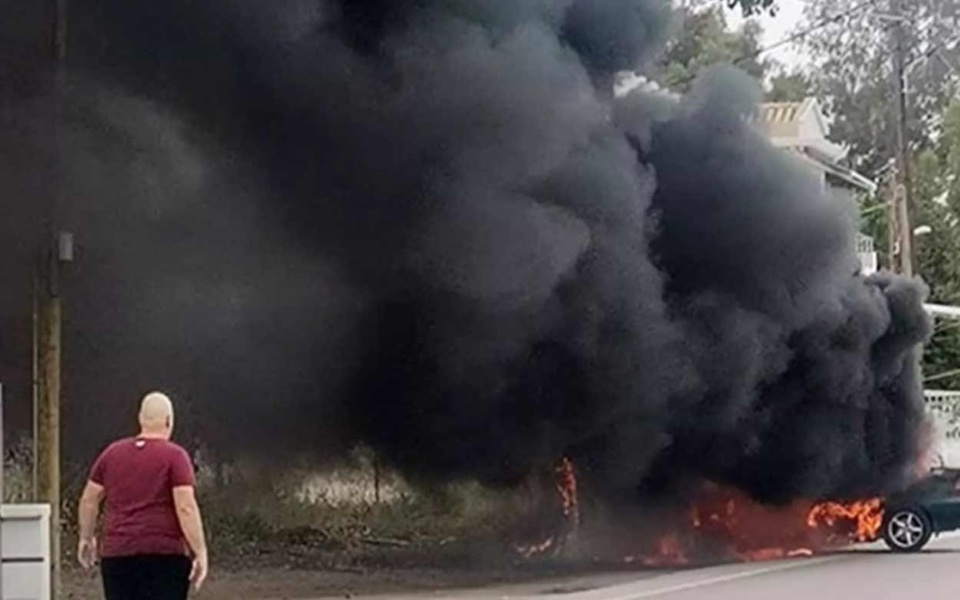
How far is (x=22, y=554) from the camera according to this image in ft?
34.9

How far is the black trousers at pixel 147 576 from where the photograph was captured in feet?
29.5

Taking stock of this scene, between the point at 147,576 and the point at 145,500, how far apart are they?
1.19 feet

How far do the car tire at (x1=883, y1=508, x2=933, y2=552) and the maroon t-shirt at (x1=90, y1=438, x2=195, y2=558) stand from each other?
15523 mm

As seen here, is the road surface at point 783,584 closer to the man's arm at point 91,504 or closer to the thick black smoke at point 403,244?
the thick black smoke at point 403,244

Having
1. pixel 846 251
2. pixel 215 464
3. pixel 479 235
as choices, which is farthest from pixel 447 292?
pixel 846 251

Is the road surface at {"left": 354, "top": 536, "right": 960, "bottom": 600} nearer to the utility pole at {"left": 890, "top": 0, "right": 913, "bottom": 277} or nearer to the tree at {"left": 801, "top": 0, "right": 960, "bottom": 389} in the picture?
the utility pole at {"left": 890, "top": 0, "right": 913, "bottom": 277}

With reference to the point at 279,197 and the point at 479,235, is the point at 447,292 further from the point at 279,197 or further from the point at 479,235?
the point at 279,197

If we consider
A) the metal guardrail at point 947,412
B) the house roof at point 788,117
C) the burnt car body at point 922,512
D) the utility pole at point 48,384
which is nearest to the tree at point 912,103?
the house roof at point 788,117

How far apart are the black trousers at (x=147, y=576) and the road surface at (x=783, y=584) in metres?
8.41

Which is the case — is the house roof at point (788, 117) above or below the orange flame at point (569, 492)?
above

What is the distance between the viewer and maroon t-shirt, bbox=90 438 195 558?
896cm

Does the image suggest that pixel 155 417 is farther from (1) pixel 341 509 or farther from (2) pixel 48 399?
(1) pixel 341 509

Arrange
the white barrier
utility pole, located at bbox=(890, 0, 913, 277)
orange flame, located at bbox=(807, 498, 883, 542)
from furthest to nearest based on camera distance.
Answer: utility pole, located at bbox=(890, 0, 913, 277) → orange flame, located at bbox=(807, 498, 883, 542) → the white barrier

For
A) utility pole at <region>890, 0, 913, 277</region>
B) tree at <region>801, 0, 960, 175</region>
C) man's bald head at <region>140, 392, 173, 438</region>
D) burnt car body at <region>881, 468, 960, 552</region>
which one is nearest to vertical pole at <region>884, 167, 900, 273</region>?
utility pole at <region>890, 0, 913, 277</region>
